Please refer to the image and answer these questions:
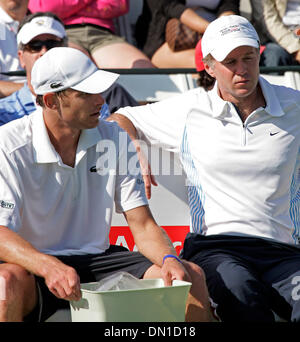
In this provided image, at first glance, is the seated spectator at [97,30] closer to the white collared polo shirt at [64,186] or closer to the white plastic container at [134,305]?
the white collared polo shirt at [64,186]

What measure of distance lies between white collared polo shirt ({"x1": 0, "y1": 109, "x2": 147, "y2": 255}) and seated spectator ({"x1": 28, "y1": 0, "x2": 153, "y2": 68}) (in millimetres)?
2186

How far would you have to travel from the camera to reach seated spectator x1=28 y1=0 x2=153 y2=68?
5.64 metres

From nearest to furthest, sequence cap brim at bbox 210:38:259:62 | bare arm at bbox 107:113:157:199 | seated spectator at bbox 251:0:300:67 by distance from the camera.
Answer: cap brim at bbox 210:38:259:62
bare arm at bbox 107:113:157:199
seated spectator at bbox 251:0:300:67

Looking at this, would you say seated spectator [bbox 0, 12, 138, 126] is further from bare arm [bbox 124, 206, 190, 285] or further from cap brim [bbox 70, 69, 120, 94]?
bare arm [bbox 124, 206, 190, 285]

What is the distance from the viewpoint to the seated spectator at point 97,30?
5.64 m

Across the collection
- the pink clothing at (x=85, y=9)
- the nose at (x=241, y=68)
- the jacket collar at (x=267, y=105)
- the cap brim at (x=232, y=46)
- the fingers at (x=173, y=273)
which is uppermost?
the pink clothing at (x=85, y=9)

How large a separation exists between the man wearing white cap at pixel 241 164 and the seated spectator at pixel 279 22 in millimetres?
2451

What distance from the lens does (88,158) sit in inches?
135

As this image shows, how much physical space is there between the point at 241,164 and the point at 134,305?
44.4 inches

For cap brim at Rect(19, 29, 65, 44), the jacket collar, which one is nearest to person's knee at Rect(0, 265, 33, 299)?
the jacket collar

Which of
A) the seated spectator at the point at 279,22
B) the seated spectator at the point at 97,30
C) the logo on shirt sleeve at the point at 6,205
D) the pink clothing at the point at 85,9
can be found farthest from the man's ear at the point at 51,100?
the seated spectator at the point at 279,22

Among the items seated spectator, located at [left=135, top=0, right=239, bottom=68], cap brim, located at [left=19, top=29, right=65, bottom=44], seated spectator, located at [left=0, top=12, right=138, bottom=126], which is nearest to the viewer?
seated spectator, located at [left=0, top=12, right=138, bottom=126]

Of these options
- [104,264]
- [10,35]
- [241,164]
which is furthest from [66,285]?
[10,35]

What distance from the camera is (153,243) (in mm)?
3260
